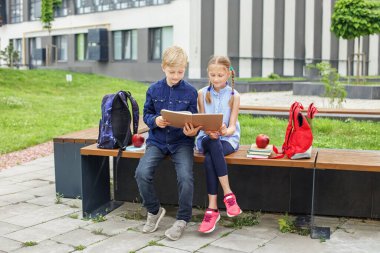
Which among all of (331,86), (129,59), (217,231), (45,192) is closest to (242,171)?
(217,231)

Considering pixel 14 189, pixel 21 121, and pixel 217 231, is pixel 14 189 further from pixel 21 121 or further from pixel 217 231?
pixel 21 121

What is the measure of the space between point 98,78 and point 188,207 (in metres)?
23.6

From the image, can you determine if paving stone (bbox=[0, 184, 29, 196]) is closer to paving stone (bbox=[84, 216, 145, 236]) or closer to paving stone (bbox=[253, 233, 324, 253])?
paving stone (bbox=[84, 216, 145, 236])

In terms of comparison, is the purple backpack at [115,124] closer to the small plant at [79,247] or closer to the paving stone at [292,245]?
the small plant at [79,247]

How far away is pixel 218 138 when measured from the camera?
16.5ft

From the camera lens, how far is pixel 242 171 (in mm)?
5660

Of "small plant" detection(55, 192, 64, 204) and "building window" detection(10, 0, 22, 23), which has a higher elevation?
"building window" detection(10, 0, 22, 23)

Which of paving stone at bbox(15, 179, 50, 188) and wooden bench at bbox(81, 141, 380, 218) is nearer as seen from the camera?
wooden bench at bbox(81, 141, 380, 218)

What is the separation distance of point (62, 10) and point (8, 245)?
3416cm

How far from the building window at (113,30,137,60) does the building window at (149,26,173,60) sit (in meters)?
1.33

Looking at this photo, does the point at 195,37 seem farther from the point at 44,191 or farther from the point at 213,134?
the point at 213,134

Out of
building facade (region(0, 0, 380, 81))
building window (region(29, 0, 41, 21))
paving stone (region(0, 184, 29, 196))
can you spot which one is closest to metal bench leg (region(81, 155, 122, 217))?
paving stone (region(0, 184, 29, 196))

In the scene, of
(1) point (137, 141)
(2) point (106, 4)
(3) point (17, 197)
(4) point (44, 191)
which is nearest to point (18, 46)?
(2) point (106, 4)

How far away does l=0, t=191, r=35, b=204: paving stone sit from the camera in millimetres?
6238
